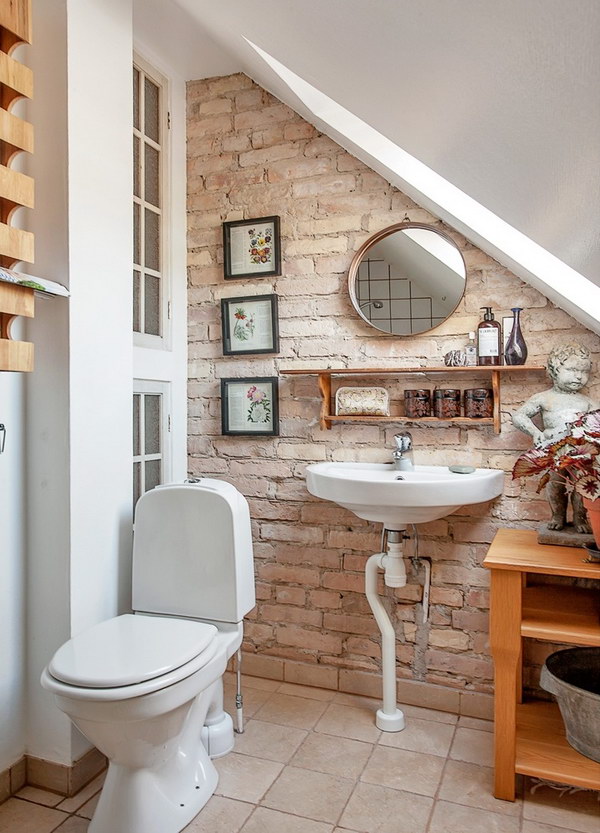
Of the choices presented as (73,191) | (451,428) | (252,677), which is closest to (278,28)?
(73,191)

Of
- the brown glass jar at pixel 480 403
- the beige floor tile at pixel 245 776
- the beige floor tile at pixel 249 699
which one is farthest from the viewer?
the beige floor tile at pixel 249 699

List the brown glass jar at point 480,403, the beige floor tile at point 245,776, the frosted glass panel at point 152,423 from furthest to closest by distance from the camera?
1. the frosted glass panel at point 152,423
2. the brown glass jar at point 480,403
3. the beige floor tile at point 245,776

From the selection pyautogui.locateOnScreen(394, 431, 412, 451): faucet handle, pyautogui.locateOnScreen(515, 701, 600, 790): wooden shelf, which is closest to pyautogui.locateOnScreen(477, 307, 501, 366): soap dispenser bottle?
pyautogui.locateOnScreen(394, 431, 412, 451): faucet handle

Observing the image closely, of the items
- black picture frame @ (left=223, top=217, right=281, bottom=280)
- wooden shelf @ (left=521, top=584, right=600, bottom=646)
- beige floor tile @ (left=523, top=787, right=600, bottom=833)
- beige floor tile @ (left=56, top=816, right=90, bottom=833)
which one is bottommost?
beige floor tile @ (left=523, top=787, right=600, bottom=833)

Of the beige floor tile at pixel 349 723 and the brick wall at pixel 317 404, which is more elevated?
the brick wall at pixel 317 404

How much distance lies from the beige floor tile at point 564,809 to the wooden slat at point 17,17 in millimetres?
2501

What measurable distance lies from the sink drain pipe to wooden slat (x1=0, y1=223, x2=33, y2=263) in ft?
4.77

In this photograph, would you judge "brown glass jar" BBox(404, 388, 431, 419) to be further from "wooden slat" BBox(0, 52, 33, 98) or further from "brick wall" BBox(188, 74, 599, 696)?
"wooden slat" BBox(0, 52, 33, 98)

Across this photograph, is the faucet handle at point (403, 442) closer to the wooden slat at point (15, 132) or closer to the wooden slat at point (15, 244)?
the wooden slat at point (15, 244)

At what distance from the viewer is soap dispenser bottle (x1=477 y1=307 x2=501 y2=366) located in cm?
220

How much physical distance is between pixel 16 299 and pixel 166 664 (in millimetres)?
1008

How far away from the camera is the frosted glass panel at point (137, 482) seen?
2.40m

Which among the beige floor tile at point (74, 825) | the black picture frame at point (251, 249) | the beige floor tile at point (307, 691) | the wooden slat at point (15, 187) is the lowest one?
the beige floor tile at point (307, 691)

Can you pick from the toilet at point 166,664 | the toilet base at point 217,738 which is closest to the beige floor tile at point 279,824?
the toilet at point 166,664
